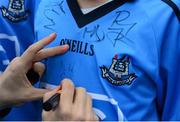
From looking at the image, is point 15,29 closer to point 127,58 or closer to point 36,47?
point 36,47

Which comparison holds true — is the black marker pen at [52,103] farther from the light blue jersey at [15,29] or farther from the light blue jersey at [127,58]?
the light blue jersey at [15,29]

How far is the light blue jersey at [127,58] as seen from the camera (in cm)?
91

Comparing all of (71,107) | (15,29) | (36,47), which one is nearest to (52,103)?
(71,107)

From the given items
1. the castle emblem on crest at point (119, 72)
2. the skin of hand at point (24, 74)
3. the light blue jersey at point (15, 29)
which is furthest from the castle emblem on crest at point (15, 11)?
the castle emblem on crest at point (119, 72)

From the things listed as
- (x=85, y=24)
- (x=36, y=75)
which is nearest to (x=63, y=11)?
(x=85, y=24)

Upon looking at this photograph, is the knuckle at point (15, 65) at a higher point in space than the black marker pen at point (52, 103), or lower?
higher

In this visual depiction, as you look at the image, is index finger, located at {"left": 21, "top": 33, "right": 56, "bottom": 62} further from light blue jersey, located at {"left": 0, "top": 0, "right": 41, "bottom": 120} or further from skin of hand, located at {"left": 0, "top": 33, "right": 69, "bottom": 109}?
light blue jersey, located at {"left": 0, "top": 0, "right": 41, "bottom": 120}

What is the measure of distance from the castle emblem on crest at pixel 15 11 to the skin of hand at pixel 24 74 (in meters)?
0.22

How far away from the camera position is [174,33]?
2.96 ft

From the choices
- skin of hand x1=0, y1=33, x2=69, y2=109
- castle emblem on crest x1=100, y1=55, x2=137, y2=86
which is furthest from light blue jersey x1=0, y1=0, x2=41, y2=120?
castle emblem on crest x1=100, y1=55, x2=137, y2=86

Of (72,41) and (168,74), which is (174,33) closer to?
(168,74)

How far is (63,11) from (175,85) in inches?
14.1

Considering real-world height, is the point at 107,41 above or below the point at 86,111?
above

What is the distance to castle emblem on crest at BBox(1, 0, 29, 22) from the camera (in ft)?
3.89
